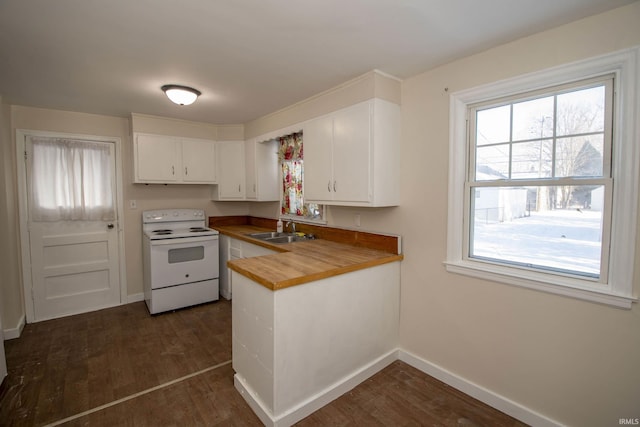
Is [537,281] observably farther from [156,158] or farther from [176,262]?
[156,158]

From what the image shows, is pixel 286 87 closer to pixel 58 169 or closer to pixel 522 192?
pixel 522 192

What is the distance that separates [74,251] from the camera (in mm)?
3467

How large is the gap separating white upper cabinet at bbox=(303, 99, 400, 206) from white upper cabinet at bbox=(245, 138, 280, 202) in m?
1.31

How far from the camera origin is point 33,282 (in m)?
3.27

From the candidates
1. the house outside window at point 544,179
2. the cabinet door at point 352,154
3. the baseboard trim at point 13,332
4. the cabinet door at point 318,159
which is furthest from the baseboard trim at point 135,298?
the house outside window at point 544,179

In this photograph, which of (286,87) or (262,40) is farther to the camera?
(286,87)

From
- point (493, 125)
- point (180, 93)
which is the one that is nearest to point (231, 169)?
point (180, 93)

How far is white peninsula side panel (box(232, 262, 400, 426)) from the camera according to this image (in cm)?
178

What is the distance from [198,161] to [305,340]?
2.94m

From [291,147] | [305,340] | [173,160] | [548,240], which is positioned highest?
[291,147]

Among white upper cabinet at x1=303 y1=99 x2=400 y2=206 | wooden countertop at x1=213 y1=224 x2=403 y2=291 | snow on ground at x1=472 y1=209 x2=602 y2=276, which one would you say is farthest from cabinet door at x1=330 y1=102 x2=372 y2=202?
snow on ground at x1=472 y1=209 x2=602 y2=276

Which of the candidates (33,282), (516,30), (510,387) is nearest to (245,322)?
(510,387)

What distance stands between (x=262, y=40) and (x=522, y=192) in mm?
1890

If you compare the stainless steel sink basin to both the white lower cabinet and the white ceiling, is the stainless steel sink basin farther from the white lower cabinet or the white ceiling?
the white ceiling
